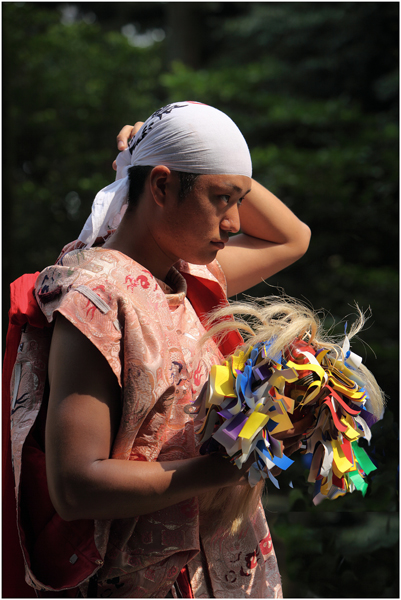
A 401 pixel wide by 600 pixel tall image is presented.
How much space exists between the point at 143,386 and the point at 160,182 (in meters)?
0.49

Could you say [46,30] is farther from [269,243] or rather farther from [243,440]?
[243,440]

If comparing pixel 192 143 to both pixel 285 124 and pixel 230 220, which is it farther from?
pixel 285 124

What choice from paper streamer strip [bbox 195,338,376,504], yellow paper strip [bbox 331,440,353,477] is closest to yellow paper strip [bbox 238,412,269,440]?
paper streamer strip [bbox 195,338,376,504]

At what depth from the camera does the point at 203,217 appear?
1.40 meters

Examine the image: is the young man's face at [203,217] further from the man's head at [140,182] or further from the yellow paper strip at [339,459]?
the yellow paper strip at [339,459]

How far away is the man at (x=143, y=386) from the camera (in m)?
1.22

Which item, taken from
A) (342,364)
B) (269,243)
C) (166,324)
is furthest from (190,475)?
(269,243)

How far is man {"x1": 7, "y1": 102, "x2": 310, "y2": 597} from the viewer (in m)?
1.22

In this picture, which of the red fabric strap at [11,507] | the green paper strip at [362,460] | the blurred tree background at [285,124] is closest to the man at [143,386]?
the red fabric strap at [11,507]

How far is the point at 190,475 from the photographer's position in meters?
1.27

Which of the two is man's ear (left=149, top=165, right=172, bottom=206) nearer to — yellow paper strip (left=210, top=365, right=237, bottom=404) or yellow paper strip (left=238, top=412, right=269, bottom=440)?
yellow paper strip (left=210, top=365, right=237, bottom=404)

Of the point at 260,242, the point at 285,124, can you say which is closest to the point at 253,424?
the point at 260,242

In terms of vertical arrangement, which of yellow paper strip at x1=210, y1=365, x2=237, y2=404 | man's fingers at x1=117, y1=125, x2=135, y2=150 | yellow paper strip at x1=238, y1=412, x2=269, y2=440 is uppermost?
man's fingers at x1=117, y1=125, x2=135, y2=150

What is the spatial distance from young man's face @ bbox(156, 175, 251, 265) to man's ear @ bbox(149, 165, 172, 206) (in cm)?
3
